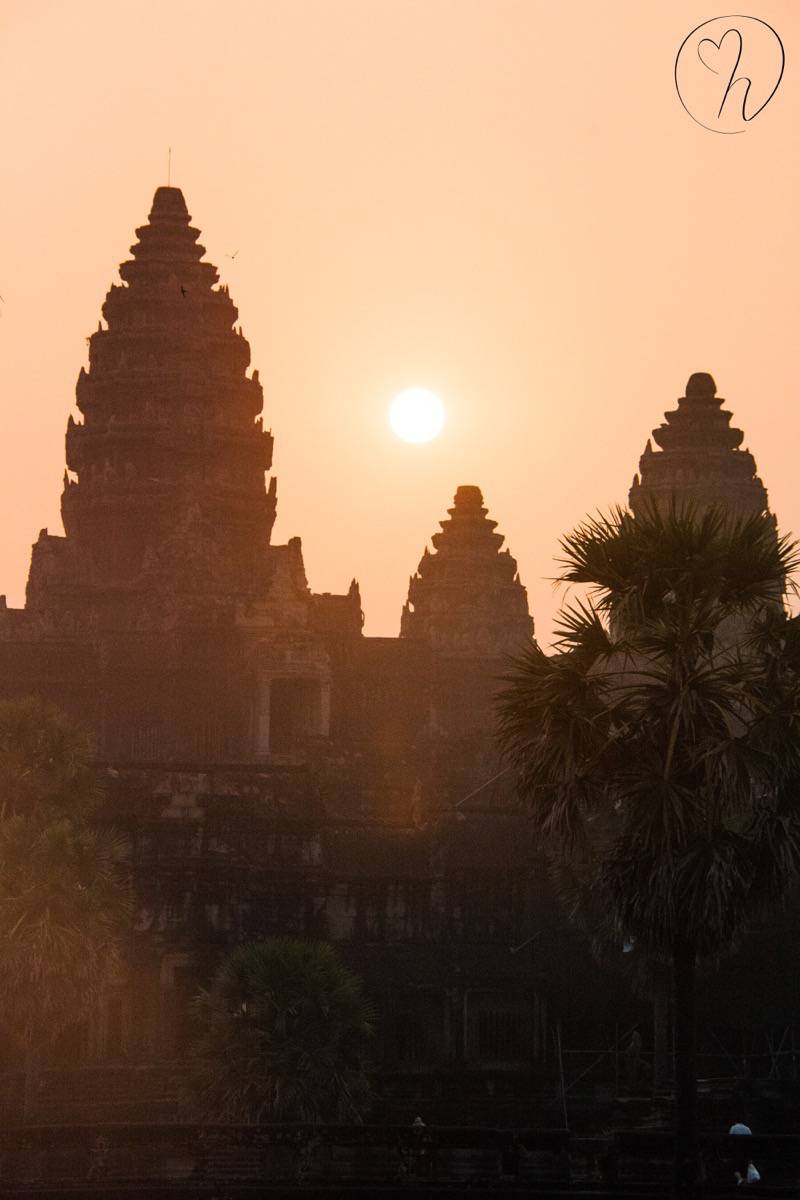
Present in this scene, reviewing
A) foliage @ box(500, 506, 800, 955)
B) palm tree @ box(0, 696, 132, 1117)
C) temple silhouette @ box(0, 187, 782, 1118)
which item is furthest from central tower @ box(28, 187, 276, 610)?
foliage @ box(500, 506, 800, 955)

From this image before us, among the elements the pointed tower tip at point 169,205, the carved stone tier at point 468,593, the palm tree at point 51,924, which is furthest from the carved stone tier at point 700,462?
the palm tree at point 51,924

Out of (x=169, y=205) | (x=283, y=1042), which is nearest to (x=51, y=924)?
(x=283, y=1042)

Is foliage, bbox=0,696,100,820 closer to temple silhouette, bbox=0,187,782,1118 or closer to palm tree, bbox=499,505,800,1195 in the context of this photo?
temple silhouette, bbox=0,187,782,1118

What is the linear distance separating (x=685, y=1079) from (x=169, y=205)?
71.4 metres

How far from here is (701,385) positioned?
9125 cm

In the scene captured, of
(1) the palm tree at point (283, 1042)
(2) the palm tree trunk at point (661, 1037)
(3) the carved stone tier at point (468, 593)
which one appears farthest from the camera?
(3) the carved stone tier at point (468, 593)

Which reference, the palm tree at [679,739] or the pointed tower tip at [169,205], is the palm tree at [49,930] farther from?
the pointed tower tip at [169,205]

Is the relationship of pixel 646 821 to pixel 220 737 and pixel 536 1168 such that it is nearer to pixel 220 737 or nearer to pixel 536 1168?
pixel 536 1168

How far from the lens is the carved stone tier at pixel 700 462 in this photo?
286ft

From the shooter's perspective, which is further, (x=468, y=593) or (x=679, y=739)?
(x=468, y=593)

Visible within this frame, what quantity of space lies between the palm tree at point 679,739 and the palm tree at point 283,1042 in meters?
15.8

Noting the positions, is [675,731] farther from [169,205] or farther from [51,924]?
[169,205]

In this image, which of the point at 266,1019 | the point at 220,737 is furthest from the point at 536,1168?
the point at 220,737

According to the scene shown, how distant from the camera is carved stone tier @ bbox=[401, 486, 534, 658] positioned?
84.8m
